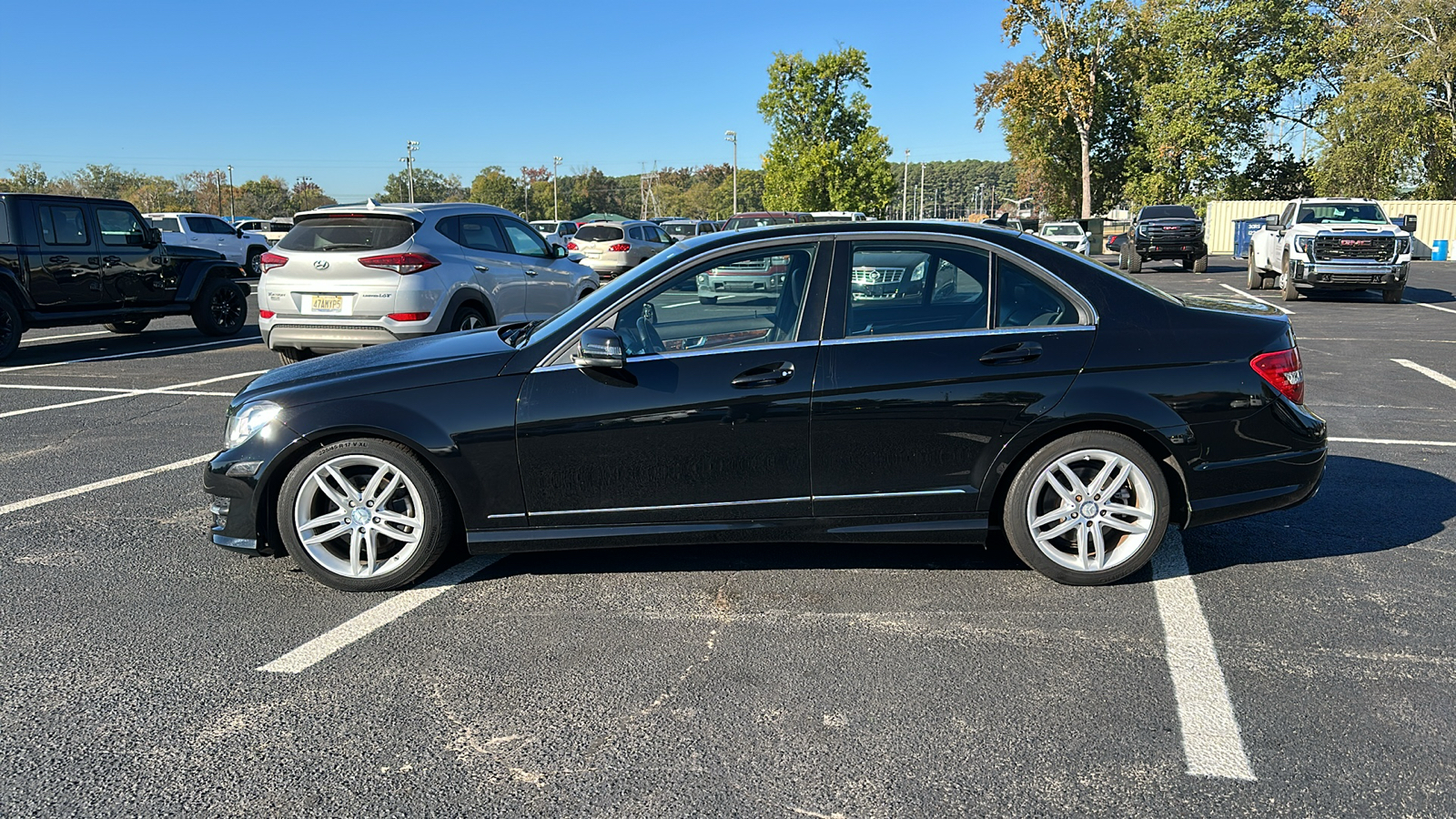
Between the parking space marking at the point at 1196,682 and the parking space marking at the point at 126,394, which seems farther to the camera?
the parking space marking at the point at 126,394

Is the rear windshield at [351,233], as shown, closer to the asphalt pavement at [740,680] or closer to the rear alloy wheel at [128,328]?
the asphalt pavement at [740,680]

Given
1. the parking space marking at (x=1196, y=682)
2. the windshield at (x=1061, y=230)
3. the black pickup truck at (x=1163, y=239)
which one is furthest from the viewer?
the windshield at (x=1061, y=230)

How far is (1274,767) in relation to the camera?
115 inches

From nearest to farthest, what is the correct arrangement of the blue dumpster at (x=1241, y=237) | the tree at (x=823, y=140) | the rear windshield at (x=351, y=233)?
the rear windshield at (x=351, y=233), the blue dumpster at (x=1241, y=237), the tree at (x=823, y=140)

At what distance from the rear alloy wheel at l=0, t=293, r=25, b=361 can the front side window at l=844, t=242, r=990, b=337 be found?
36.5 feet

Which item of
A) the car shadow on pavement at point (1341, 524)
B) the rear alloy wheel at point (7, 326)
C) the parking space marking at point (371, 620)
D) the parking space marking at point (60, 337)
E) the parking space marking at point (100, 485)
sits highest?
the rear alloy wheel at point (7, 326)

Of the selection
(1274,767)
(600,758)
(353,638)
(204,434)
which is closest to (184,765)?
(353,638)

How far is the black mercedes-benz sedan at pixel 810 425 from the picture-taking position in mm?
4219

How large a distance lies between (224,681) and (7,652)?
96cm

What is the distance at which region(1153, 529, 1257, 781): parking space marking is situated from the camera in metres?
2.98

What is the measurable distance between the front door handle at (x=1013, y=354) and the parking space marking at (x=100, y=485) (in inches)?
154

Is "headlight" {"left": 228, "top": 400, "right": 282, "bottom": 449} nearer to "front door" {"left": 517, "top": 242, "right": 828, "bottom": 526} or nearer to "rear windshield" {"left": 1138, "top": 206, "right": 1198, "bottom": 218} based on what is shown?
"front door" {"left": 517, "top": 242, "right": 828, "bottom": 526}

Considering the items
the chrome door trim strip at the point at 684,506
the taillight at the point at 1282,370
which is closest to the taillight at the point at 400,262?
the chrome door trim strip at the point at 684,506

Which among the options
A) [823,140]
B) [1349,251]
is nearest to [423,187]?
[823,140]
